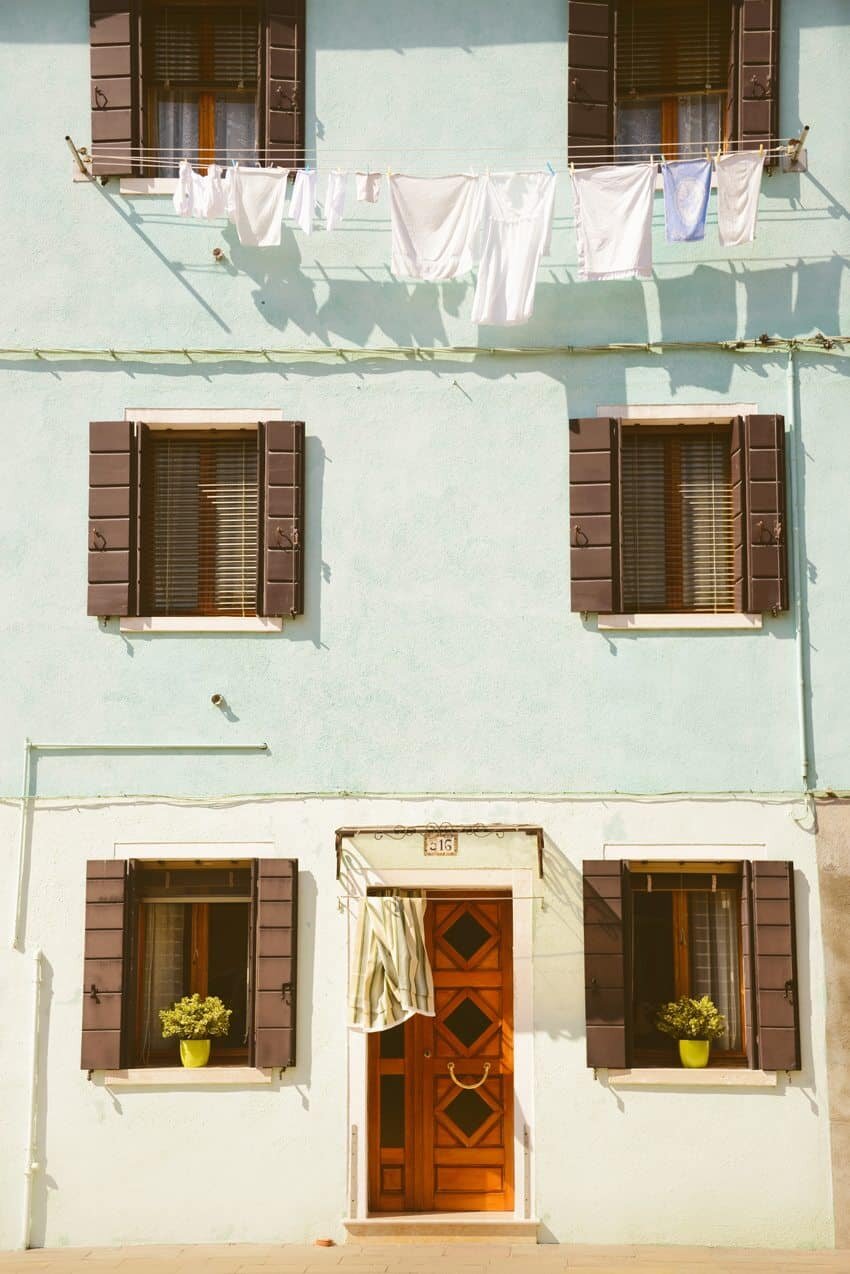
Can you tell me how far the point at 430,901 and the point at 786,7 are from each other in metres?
7.39

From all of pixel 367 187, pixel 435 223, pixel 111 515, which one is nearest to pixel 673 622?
pixel 435 223

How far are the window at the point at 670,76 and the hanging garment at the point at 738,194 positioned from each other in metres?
0.81

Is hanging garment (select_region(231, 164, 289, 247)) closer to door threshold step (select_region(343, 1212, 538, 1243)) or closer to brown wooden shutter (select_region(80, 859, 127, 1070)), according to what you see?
brown wooden shutter (select_region(80, 859, 127, 1070))

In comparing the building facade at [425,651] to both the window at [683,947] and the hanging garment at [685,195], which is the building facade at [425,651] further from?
the hanging garment at [685,195]

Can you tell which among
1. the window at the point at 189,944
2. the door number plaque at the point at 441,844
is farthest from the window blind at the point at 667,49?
the window at the point at 189,944

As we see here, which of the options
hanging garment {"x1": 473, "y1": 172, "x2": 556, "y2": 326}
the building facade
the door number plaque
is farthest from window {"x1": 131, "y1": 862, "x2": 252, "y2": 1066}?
hanging garment {"x1": 473, "y1": 172, "x2": 556, "y2": 326}

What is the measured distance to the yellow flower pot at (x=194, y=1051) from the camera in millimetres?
11250

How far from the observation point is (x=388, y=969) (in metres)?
11.0

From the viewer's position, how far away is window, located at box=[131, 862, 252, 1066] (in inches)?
454

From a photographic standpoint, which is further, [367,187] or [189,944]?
[189,944]

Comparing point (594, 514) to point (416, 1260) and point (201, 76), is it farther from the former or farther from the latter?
point (416, 1260)

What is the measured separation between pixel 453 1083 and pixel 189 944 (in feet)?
7.33

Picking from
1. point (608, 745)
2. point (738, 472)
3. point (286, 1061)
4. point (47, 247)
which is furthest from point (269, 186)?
point (286, 1061)

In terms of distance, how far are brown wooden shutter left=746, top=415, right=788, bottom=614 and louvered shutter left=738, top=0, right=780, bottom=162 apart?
2219 mm
